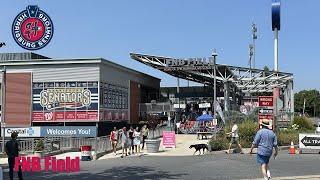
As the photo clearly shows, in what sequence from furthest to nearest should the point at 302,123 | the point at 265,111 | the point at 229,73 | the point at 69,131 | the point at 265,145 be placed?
the point at 229,73, the point at 302,123, the point at 69,131, the point at 265,111, the point at 265,145

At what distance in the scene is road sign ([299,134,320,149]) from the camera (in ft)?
93.7

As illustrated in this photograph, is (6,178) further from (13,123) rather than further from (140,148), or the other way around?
(13,123)

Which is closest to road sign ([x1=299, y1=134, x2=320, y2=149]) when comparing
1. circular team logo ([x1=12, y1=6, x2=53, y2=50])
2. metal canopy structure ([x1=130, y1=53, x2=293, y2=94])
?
circular team logo ([x1=12, y1=6, x2=53, y2=50])

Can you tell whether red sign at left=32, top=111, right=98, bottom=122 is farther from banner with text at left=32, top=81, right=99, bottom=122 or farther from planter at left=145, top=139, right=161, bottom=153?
planter at left=145, top=139, right=161, bottom=153

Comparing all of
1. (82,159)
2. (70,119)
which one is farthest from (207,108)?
(82,159)

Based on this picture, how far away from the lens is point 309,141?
94.0 feet

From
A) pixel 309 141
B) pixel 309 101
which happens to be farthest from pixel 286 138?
pixel 309 101

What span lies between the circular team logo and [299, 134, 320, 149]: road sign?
16.3m

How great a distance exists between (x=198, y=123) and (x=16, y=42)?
119 feet

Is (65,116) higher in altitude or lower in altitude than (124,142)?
higher

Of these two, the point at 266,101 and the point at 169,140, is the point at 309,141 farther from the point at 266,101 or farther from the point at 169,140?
the point at 169,140

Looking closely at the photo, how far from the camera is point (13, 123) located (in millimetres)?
49781

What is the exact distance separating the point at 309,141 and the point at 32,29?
16902 millimetres

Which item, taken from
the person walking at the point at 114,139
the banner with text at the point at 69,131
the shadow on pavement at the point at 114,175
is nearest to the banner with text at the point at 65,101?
the banner with text at the point at 69,131
